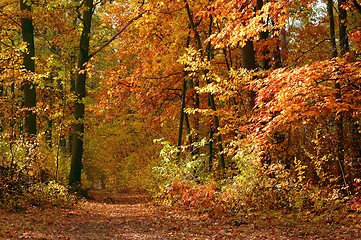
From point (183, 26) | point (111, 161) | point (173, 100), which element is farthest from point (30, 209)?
point (111, 161)

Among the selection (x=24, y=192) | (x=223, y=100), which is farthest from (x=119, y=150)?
(x=223, y=100)

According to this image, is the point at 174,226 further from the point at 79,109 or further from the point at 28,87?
the point at 28,87

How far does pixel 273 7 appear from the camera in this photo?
11164mm

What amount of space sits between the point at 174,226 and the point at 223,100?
15.7ft

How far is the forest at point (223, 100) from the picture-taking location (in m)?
10.9

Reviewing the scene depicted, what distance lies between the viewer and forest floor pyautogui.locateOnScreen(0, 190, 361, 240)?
8859 mm

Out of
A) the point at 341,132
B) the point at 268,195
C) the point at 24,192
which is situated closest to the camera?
the point at 268,195

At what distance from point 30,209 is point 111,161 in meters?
20.2

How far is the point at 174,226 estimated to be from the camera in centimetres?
1052

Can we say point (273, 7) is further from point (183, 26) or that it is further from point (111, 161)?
point (111, 161)

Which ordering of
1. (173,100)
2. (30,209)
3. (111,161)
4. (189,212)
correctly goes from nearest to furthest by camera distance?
(30,209), (189,212), (173,100), (111,161)

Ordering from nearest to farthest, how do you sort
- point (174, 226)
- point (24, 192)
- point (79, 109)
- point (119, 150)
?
point (174, 226)
point (24, 192)
point (79, 109)
point (119, 150)

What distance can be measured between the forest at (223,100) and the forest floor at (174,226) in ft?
1.78

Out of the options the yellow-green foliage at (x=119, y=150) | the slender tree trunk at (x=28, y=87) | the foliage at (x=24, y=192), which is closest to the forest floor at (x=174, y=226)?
the foliage at (x=24, y=192)
